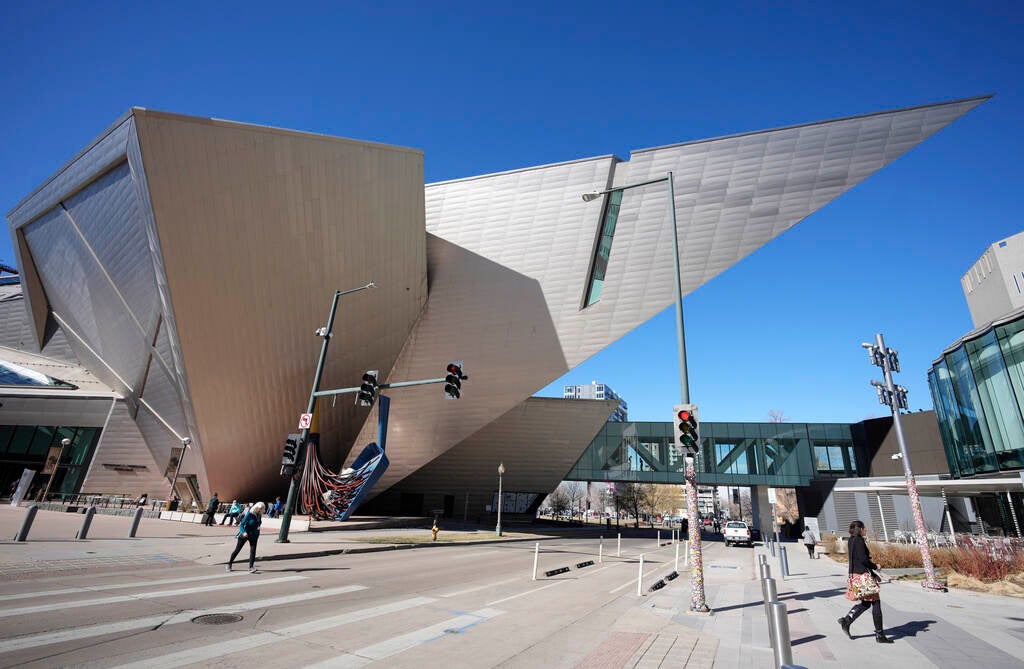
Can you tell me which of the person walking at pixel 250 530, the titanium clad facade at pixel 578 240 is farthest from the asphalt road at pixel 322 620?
the titanium clad facade at pixel 578 240

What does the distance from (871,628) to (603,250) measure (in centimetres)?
1964

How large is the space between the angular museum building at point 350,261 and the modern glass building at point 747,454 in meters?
24.0

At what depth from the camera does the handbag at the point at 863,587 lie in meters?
6.54

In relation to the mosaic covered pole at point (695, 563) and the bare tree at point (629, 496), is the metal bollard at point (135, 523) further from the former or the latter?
the bare tree at point (629, 496)

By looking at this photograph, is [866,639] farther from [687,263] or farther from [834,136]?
[834,136]

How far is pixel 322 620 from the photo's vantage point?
20.7ft

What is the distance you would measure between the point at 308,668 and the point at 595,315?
68.7 ft

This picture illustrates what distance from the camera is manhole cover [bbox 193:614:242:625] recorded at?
586cm

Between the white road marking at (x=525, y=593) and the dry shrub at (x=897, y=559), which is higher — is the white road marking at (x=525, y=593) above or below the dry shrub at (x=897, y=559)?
below

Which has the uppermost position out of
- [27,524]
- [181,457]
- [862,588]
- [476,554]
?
[181,457]

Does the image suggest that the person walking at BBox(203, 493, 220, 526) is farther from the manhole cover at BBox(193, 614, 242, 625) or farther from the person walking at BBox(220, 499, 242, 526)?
the manhole cover at BBox(193, 614, 242, 625)

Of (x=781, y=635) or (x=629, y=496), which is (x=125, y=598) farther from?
(x=629, y=496)

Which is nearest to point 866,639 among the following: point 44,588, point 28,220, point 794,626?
point 794,626

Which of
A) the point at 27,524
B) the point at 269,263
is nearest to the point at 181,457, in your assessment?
the point at 269,263
